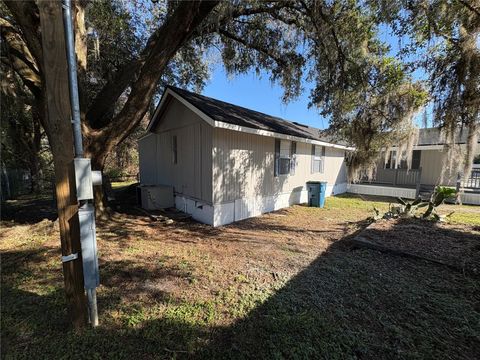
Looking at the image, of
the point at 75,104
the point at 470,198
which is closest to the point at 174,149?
the point at 75,104

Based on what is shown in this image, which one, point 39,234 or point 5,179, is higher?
point 5,179

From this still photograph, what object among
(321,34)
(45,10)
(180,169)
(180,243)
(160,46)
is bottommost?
(180,243)

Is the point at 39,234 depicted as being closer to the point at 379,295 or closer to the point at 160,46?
the point at 160,46

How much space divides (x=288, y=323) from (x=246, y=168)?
5015 mm

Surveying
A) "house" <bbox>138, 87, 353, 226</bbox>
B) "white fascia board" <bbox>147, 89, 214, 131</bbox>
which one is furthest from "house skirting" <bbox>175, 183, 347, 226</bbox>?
"white fascia board" <bbox>147, 89, 214, 131</bbox>

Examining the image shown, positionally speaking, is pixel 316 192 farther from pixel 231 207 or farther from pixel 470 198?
pixel 470 198

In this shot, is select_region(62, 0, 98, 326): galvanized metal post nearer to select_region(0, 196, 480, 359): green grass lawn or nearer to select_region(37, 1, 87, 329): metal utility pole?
select_region(37, 1, 87, 329): metal utility pole

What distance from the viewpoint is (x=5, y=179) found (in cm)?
1087

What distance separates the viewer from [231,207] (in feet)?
22.2

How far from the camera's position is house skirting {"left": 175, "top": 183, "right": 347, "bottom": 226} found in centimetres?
645

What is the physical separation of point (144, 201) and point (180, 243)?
3864 millimetres

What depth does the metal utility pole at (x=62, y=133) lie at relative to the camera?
6.13 feet

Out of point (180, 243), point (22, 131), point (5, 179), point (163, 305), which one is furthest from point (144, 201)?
point (22, 131)

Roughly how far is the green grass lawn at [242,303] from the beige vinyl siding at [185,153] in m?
2.24
